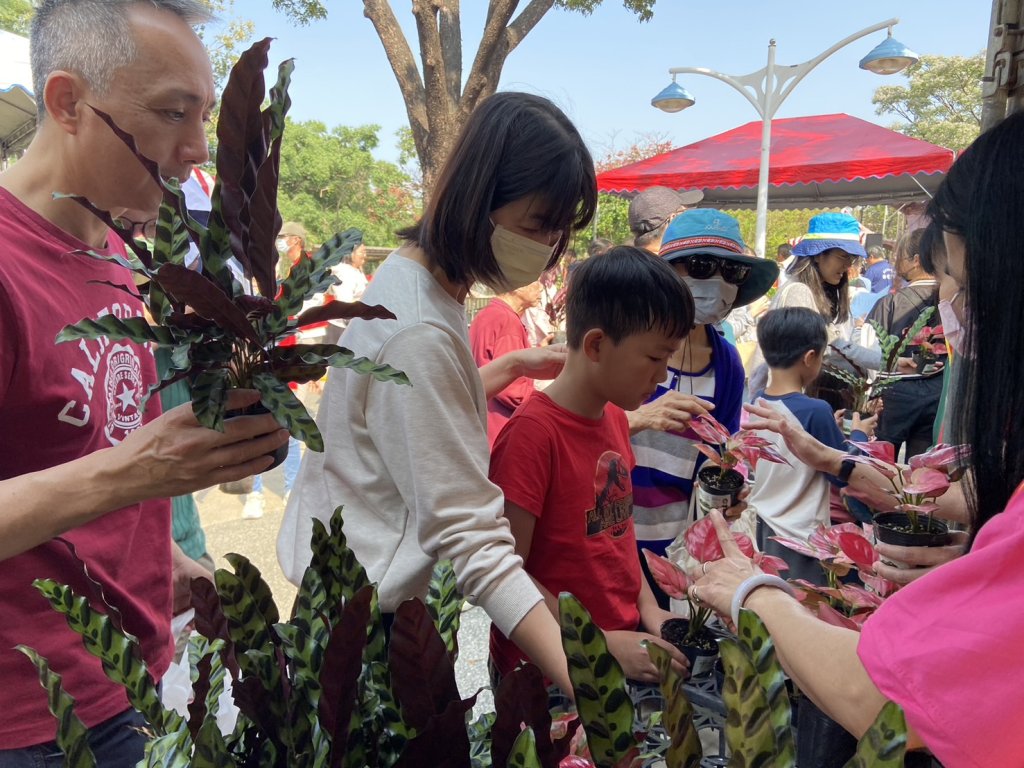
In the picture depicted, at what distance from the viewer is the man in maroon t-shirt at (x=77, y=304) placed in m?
1.13

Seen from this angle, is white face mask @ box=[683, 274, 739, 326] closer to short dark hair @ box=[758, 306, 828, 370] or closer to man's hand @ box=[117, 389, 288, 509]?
short dark hair @ box=[758, 306, 828, 370]

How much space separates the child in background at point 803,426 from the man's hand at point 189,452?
7.34 ft

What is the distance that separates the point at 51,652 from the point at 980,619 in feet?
4.45

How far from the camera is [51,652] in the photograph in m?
1.20

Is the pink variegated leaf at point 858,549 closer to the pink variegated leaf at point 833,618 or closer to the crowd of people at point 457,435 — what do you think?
the crowd of people at point 457,435

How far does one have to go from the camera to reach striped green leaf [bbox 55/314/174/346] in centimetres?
73

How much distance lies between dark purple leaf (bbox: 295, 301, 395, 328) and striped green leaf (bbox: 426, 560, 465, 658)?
0.33 metres

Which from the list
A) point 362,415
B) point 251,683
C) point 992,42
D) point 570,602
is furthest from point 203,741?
point 992,42

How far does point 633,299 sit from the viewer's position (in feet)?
5.87

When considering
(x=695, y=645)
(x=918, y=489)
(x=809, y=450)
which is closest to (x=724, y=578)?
(x=695, y=645)

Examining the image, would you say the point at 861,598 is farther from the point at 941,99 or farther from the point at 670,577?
the point at 941,99

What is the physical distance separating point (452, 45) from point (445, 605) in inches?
270

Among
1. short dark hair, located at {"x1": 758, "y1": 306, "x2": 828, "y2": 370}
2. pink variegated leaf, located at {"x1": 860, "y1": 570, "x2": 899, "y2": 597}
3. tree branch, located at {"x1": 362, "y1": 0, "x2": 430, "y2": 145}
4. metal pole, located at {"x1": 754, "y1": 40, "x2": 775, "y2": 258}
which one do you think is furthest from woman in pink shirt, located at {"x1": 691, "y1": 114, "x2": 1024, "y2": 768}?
metal pole, located at {"x1": 754, "y1": 40, "x2": 775, "y2": 258}

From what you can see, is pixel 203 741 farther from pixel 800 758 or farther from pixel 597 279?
pixel 597 279
